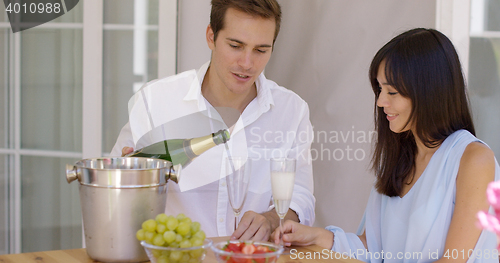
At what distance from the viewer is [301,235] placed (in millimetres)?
1257

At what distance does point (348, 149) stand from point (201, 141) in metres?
1.47

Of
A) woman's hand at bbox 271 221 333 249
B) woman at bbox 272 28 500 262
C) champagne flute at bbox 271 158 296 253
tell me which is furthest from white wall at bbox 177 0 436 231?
champagne flute at bbox 271 158 296 253

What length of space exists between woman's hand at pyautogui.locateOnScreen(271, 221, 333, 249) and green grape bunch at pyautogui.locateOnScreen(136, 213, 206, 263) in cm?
32

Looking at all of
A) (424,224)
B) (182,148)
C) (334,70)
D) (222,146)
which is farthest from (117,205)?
(334,70)

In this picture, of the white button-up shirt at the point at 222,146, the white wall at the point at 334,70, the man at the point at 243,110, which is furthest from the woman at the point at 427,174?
the white wall at the point at 334,70

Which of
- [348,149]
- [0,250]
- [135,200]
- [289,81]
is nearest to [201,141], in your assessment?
[135,200]

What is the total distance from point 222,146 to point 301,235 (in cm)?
78

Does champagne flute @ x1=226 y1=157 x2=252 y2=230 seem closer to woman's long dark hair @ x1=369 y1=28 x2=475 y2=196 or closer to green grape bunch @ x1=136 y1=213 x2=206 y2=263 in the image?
green grape bunch @ x1=136 y1=213 x2=206 y2=263

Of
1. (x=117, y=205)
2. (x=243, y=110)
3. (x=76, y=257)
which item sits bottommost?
(x=76, y=257)

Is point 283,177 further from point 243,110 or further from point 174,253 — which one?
point 243,110

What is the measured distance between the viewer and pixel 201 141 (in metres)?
1.29

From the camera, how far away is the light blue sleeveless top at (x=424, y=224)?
4.38ft

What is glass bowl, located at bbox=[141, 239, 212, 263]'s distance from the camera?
847mm

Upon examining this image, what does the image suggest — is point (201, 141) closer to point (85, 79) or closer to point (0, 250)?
point (85, 79)
